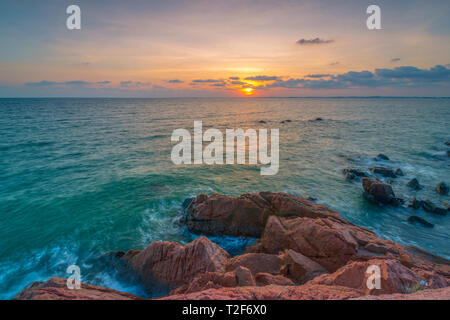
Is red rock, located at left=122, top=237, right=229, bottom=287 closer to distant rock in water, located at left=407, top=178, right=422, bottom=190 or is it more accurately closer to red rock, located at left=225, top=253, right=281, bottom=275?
red rock, located at left=225, top=253, right=281, bottom=275

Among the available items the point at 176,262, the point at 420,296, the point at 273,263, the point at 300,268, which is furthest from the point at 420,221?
the point at 176,262

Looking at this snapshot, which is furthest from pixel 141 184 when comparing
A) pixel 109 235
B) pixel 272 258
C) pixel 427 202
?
pixel 427 202

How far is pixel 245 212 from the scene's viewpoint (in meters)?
14.9

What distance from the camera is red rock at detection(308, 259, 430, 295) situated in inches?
224

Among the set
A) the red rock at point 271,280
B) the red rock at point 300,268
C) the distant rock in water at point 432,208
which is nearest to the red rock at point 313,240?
the red rock at point 300,268

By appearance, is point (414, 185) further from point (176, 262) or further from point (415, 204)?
point (176, 262)

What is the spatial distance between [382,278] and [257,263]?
5.24 m

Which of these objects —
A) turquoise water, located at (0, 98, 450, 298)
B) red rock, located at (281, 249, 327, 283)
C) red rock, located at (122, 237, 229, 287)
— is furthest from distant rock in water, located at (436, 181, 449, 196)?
red rock, located at (122, 237, 229, 287)

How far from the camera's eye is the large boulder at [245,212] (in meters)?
13.9

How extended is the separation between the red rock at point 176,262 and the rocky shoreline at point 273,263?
42 mm

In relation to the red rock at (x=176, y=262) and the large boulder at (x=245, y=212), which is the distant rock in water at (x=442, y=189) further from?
the red rock at (x=176, y=262)
